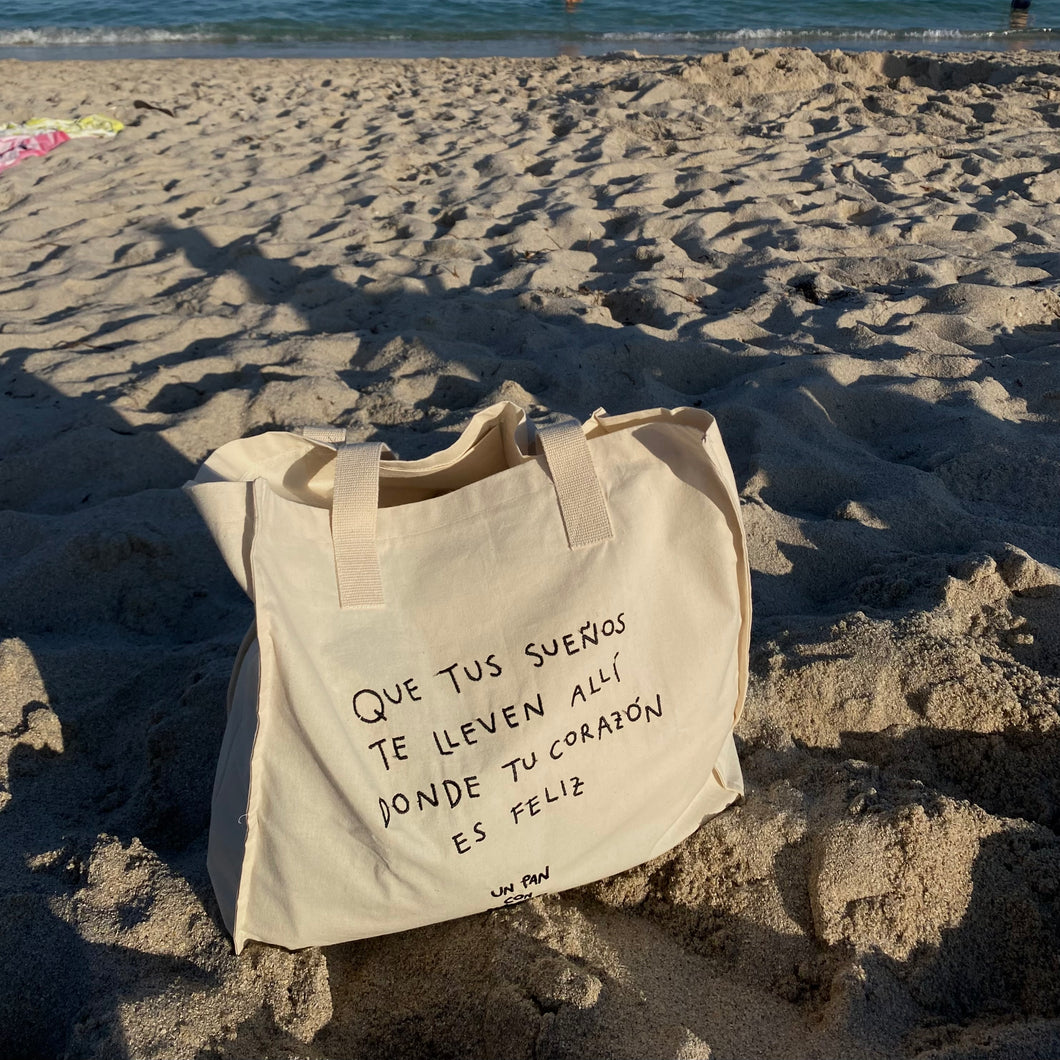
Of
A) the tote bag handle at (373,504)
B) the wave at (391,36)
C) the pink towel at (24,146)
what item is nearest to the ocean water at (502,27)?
the wave at (391,36)

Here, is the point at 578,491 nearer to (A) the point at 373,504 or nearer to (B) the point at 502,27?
(A) the point at 373,504

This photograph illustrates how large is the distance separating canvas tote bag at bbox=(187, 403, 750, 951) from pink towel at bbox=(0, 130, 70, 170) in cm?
553

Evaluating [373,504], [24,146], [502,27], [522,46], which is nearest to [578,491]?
[373,504]

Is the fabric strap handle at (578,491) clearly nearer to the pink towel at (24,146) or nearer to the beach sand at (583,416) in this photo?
the beach sand at (583,416)

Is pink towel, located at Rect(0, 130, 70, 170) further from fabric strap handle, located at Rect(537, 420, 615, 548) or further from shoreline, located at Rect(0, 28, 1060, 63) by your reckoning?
fabric strap handle, located at Rect(537, 420, 615, 548)

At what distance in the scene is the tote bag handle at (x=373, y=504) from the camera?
1.13 meters

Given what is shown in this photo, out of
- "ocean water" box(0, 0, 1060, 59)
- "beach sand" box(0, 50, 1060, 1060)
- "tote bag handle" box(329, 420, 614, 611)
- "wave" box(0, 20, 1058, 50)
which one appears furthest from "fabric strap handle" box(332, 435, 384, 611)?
"wave" box(0, 20, 1058, 50)

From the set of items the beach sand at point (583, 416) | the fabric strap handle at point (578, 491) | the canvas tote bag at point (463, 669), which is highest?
the fabric strap handle at point (578, 491)

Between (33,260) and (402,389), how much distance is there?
7.73 ft

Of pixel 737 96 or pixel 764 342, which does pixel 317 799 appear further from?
pixel 737 96

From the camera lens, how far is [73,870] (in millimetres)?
1324

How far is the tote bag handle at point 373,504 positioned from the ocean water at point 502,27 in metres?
10.2

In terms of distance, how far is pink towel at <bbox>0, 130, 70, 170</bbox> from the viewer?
17.8 feet

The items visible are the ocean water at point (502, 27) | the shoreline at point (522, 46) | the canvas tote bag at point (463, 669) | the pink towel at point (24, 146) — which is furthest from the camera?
the ocean water at point (502, 27)
